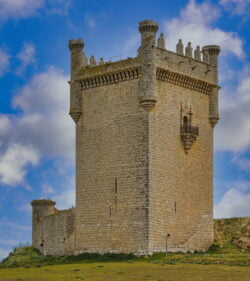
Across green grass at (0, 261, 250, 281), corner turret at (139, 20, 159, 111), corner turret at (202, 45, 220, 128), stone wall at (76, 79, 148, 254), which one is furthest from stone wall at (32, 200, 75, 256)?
corner turret at (202, 45, 220, 128)

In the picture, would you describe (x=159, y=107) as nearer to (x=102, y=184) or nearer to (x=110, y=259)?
(x=102, y=184)

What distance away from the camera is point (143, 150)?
164ft

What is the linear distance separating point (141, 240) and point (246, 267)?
289 inches

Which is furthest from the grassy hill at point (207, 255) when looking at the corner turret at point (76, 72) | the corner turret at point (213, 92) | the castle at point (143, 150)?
the corner turret at point (76, 72)

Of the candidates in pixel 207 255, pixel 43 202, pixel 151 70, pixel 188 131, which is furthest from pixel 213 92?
pixel 43 202

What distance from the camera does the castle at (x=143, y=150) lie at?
50188mm

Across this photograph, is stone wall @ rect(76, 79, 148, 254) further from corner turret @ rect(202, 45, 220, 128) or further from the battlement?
the battlement

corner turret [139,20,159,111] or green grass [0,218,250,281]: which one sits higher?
corner turret [139,20,159,111]

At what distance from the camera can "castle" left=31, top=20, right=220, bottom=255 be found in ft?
165

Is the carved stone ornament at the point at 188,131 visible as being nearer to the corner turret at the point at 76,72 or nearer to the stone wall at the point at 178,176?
the stone wall at the point at 178,176

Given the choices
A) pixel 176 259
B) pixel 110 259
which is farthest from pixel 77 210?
pixel 176 259

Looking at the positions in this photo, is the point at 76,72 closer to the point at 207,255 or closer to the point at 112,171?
the point at 112,171

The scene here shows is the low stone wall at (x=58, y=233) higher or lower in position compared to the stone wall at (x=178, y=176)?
lower

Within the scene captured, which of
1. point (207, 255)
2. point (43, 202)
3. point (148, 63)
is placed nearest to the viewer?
point (207, 255)
